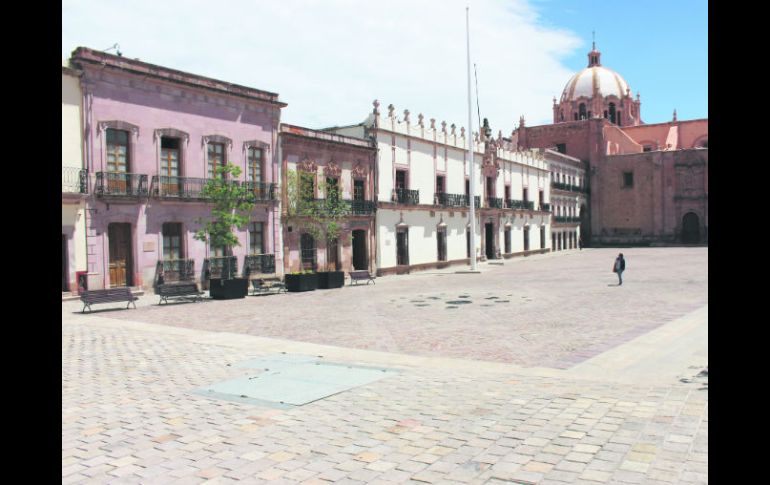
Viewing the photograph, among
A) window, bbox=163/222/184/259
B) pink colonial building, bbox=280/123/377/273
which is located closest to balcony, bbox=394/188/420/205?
pink colonial building, bbox=280/123/377/273

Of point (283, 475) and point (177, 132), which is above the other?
point (177, 132)

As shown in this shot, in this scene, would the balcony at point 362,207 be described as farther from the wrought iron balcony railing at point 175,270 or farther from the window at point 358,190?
the wrought iron balcony railing at point 175,270

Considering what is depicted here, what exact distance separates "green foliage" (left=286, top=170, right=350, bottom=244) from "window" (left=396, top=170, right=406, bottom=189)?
757 centimetres

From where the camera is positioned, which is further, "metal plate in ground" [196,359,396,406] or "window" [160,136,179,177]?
"window" [160,136,179,177]

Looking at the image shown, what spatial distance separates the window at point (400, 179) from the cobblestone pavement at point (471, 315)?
11.1 meters

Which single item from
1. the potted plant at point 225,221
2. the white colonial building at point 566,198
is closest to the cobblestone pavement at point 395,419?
the potted plant at point 225,221

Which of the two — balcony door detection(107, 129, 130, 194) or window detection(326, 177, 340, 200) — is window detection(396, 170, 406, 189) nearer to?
window detection(326, 177, 340, 200)

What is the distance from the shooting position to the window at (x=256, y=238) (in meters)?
26.3

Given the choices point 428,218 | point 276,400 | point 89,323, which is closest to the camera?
point 276,400

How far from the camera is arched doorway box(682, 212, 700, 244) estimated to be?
60562 mm

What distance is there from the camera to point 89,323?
15016mm
